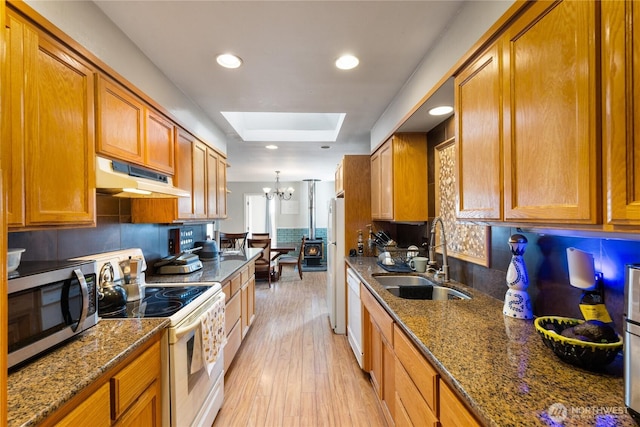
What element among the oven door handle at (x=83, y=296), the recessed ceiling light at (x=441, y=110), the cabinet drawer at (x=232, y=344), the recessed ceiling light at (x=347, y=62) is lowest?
the cabinet drawer at (x=232, y=344)

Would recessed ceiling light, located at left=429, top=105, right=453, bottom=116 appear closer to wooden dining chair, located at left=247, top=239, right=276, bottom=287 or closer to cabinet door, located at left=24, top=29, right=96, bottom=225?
cabinet door, located at left=24, top=29, right=96, bottom=225

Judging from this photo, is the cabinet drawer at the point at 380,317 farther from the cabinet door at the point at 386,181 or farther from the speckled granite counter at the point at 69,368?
the speckled granite counter at the point at 69,368

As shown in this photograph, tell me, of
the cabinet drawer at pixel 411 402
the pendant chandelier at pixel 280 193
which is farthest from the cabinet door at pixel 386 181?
the pendant chandelier at pixel 280 193

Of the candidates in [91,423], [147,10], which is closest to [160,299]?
[91,423]

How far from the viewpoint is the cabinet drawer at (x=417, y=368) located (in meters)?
1.02

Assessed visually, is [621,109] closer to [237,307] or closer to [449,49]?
[449,49]

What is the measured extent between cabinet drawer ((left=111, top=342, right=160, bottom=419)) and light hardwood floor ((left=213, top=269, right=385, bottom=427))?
94 centimetres

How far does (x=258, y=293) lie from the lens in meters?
5.13

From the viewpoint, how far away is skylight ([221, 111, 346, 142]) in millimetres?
3758

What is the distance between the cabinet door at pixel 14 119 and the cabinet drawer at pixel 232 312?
1.61 meters

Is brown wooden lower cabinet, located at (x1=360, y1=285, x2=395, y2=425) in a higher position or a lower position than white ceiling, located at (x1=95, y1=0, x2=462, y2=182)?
lower

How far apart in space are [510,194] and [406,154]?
5.22 ft

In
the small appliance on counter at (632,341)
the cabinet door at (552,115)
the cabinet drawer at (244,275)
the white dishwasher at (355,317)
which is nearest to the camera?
the small appliance on counter at (632,341)

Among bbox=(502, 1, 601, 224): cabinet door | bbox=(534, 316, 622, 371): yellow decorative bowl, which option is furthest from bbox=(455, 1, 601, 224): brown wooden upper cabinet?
bbox=(534, 316, 622, 371): yellow decorative bowl
